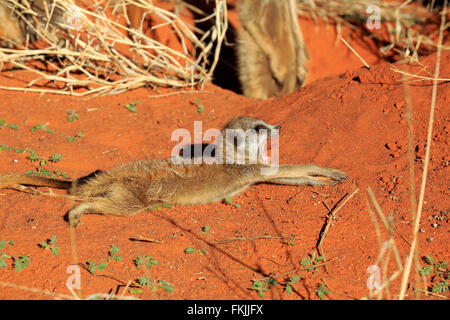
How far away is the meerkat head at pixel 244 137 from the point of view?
4.23 meters

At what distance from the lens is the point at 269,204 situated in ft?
12.6

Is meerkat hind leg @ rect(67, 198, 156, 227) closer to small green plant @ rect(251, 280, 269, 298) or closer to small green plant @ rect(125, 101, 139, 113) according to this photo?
small green plant @ rect(251, 280, 269, 298)

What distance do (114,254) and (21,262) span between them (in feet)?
1.81

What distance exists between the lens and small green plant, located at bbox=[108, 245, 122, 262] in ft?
10.1

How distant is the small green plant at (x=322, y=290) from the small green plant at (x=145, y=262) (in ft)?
3.26

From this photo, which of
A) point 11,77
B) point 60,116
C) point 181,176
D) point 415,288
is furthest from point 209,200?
point 11,77

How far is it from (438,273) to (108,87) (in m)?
4.10

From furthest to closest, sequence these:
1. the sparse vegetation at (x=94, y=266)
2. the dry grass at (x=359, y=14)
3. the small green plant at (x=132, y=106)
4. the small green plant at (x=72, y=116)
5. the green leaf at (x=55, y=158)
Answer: the dry grass at (x=359, y=14)
the small green plant at (x=132, y=106)
the small green plant at (x=72, y=116)
the green leaf at (x=55, y=158)
the sparse vegetation at (x=94, y=266)

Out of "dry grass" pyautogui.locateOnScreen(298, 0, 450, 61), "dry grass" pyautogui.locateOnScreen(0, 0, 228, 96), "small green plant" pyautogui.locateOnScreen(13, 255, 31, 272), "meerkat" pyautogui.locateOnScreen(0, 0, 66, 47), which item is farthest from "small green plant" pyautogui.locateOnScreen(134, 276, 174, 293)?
"dry grass" pyautogui.locateOnScreen(298, 0, 450, 61)

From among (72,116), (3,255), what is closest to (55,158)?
(72,116)

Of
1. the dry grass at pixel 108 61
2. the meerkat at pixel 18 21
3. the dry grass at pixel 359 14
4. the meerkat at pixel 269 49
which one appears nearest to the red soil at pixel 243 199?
the dry grass at pixel 108 61

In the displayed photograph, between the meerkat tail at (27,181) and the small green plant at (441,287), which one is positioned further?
the meerkat tail at (27,181)

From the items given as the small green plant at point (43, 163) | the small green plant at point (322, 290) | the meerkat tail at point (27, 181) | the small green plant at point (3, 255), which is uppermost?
the small green plant at point (43, 163)

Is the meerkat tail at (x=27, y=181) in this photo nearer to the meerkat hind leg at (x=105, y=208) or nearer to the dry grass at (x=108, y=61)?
the meerkat hind leg at (x=105, y=208)
